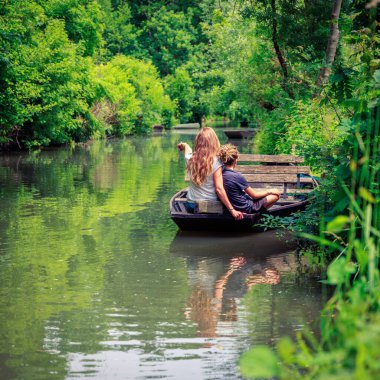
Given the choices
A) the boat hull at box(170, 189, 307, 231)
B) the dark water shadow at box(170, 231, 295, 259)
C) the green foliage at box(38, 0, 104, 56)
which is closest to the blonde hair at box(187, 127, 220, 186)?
the boat hull at box(170, 189, 307, 231)

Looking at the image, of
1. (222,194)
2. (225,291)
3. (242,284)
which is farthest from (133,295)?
(222,194)

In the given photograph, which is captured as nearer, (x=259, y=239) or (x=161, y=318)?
(x=161, y=318)

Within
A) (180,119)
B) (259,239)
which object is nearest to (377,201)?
(259,239)

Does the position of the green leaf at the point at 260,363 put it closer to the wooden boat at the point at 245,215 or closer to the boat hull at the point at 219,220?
the wooden boat at the point at 245,215

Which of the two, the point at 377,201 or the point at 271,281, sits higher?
the point at 377,201

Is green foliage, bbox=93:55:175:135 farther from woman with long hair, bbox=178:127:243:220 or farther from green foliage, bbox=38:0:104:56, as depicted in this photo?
woman with long hair, bbox=178:127:243:220

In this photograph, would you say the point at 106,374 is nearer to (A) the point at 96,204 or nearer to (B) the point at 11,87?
(A) the point at 96,204

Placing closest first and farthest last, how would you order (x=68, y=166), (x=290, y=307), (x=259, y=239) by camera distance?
(x=290, y=307) < (x=259, y=239) < (x=68, y=166)

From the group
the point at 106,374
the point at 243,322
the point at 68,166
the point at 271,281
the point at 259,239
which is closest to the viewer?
the point at 106,374

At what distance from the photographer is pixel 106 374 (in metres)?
5.75

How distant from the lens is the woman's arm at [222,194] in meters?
11.2

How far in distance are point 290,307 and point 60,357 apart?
249 centimetres

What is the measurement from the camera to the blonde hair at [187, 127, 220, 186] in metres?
11.3

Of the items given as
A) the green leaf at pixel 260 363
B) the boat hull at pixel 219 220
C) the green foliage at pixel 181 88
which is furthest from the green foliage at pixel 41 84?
the green foliage at pixel 181 88
